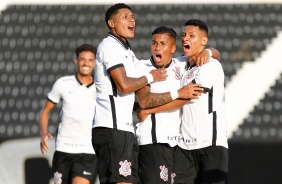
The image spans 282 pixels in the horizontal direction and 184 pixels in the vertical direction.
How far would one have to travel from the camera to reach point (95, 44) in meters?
12.9

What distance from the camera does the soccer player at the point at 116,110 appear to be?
6332 mm

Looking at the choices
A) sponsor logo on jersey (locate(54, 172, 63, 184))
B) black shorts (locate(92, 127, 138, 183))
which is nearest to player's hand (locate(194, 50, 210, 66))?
black shorts (locate(92, 127, 138, 183))

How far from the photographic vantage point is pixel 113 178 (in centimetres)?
631

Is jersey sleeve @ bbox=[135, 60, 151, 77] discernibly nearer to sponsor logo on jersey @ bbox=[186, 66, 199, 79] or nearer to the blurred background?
sponsor logo on jersey @ bbox=[186, 66, 199, 79]

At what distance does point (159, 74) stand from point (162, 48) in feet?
1.24

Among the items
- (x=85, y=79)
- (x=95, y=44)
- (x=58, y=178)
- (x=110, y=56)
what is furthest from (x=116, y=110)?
(x=95, y=44)

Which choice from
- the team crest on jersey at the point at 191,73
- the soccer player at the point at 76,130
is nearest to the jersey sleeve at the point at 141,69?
the team crest on jersey at the point at 191,73

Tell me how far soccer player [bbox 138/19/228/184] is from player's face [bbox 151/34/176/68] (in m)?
0.21

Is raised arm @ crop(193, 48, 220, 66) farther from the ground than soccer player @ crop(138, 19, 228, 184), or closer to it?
farther from the ground

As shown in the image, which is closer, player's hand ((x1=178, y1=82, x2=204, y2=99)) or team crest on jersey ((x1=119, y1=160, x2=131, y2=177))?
team crest on jersey ((x1=119, y1=160, x2=131, y2=177))

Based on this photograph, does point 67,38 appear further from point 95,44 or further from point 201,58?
point 201,58

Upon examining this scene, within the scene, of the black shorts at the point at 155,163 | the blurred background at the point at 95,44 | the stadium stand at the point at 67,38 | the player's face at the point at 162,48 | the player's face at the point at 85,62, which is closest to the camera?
the black shorts at the point at 155,163

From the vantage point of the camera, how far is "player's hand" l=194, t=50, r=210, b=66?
6.71 meters

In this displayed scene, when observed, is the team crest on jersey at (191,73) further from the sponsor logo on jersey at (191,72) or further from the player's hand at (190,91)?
the player's hand at (190,91)
